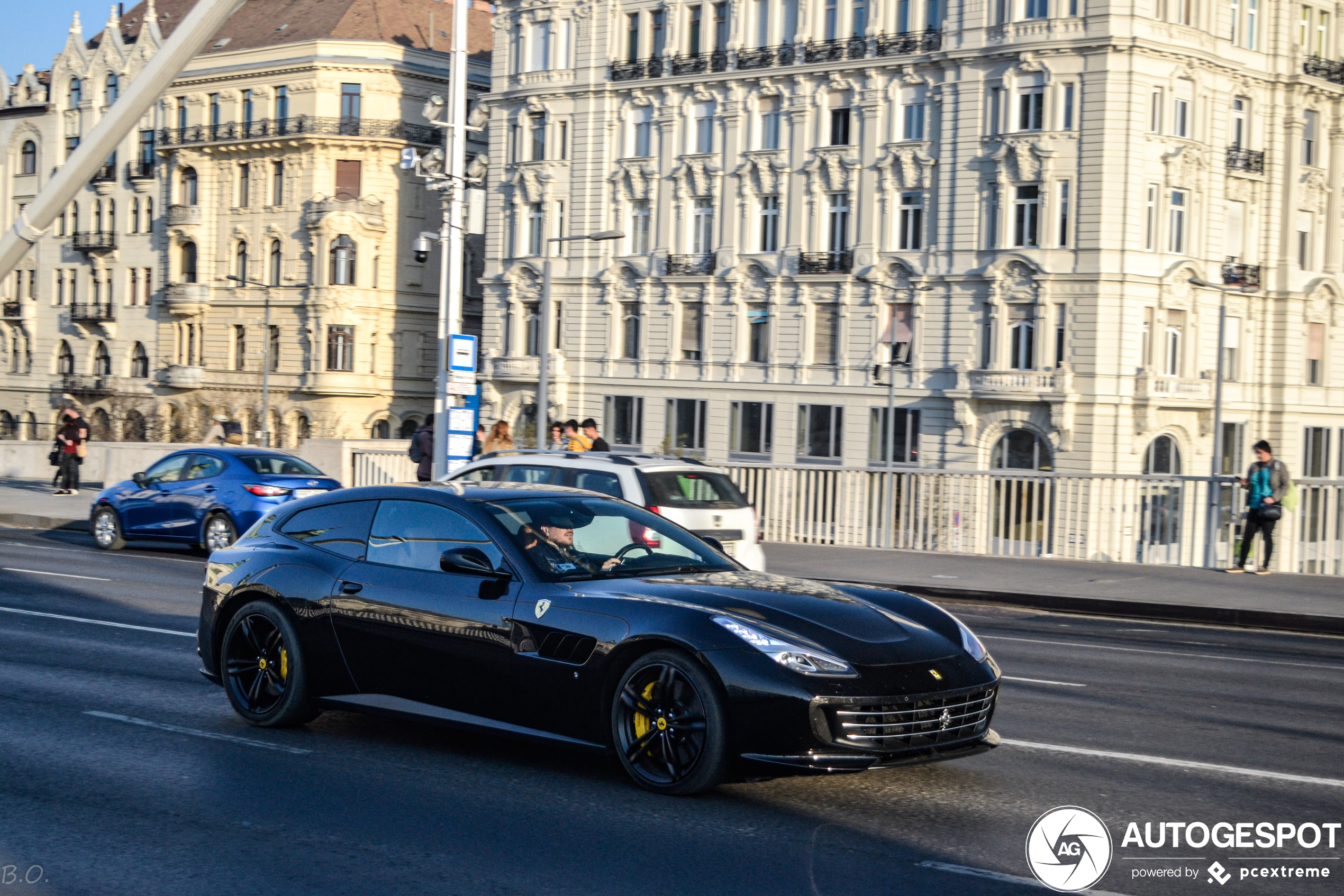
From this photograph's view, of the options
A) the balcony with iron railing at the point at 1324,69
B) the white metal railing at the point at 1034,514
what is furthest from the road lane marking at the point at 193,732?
the balcony with iron railing at the point at 1324,69

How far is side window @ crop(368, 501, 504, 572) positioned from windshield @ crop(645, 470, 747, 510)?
749 cm

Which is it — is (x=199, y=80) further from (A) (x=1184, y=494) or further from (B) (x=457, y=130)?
(A) (x=1184, y=494)

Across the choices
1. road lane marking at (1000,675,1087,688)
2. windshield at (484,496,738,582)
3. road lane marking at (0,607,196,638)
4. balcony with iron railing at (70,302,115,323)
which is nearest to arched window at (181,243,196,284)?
balcony with iron railing at (70,302,115,323)

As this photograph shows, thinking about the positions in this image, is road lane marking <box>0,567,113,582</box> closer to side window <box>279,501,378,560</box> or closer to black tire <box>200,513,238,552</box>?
black tire <box>200,513,238,552</box>

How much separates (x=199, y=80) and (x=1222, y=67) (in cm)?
4787

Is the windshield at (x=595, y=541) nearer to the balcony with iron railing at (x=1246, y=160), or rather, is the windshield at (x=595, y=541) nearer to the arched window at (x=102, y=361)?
the balcony with iron railing at (x=1246, y=160)

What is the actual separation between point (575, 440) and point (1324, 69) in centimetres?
4475

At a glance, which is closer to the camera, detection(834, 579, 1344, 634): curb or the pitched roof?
detection(834, 579, 1344, 634): curb

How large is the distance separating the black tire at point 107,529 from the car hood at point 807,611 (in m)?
16.7

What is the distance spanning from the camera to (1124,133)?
50688 millimetres

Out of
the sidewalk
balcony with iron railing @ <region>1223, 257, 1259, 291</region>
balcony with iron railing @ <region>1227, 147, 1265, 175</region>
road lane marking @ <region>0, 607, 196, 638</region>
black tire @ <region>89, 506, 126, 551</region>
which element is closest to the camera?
road lane marking @ <region>0, 607, 196, 638</region>

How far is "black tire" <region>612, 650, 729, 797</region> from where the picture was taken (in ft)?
22.2

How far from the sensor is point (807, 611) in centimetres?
711

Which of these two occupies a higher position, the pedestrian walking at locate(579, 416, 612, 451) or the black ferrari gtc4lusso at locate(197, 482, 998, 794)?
the pedestrian walking at locate(579, 416, 612, 451)
